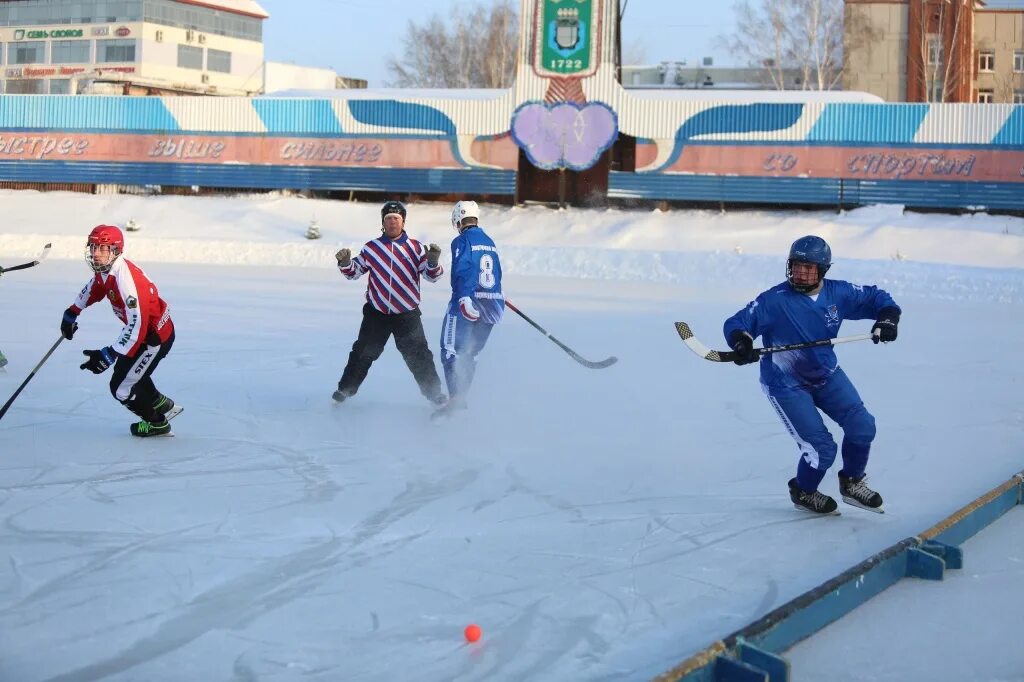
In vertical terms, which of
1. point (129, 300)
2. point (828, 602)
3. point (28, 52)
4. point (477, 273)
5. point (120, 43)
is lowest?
point (828, 602)

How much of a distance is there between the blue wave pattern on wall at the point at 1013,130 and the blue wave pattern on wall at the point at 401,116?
10998 millimetres

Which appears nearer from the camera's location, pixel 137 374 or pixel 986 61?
pixel 137 374

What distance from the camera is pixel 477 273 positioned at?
8070 millimetres

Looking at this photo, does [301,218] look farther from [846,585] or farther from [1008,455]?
[846,585]

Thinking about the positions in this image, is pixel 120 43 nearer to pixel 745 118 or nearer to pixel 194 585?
pixel 745 118

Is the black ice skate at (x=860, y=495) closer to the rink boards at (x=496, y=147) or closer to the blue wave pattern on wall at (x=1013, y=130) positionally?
the rink boards at (x=496, y=147)

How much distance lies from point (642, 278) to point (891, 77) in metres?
33.4

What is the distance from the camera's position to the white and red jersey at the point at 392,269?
8164 millimetres

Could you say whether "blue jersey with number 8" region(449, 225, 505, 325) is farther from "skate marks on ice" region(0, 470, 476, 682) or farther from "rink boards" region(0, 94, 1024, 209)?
"rink boards" region(0, 94, 1024, 209)

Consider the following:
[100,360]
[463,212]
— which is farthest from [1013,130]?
[100,360]

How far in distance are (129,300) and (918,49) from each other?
149 ft

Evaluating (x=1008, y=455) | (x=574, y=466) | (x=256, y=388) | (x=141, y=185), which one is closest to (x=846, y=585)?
(x=574, y=466)

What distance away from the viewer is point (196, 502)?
18.7 feet

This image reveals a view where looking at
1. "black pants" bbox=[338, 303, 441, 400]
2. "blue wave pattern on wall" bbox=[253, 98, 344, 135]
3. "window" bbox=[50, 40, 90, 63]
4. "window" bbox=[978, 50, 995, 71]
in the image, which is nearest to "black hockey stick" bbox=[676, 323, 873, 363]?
"black pants" bbox=[338, 303, 441, 400]
